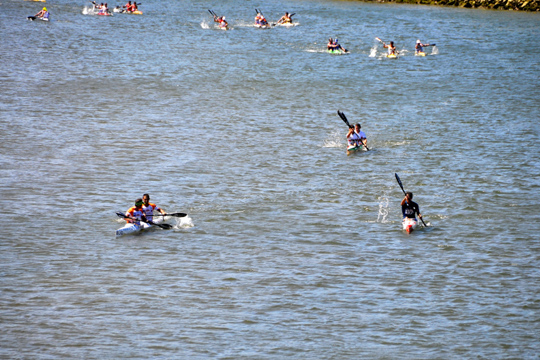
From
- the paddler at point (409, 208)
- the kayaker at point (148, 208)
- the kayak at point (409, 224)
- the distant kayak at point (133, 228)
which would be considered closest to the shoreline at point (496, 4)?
the paddler at point (409, 208)

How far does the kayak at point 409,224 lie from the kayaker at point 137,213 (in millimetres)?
10236

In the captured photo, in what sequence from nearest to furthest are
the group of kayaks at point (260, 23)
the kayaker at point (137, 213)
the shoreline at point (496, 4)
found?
the kayaker at point (137, 213) < the group of kayaks at point (260, 23) < the shoreline at point (496, 4)

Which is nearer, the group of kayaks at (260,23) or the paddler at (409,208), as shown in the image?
the paddler at (409,208)

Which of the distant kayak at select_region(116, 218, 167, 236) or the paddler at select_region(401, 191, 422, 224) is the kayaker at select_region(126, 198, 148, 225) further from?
the paddler at select_region(401, 191, 422, 224)

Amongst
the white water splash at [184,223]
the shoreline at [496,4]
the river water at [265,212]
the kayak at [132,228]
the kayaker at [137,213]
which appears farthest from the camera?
the shoreline at [496,4]

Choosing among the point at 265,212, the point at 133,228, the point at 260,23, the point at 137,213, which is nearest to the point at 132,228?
the point at 133,228

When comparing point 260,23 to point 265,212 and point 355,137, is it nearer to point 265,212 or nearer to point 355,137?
point 355,137

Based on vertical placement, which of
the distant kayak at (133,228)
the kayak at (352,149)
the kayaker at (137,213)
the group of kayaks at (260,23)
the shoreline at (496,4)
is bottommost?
the distant kayak at (133,228)

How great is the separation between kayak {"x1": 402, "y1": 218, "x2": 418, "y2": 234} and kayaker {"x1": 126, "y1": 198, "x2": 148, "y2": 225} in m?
10.2

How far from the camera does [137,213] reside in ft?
A: 97.8

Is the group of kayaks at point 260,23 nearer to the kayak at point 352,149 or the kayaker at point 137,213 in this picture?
the kayak at point 352,149

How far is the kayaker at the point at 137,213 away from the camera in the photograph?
2963cm

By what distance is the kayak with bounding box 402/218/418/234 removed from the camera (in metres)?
30.0

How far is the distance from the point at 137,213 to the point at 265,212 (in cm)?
565
